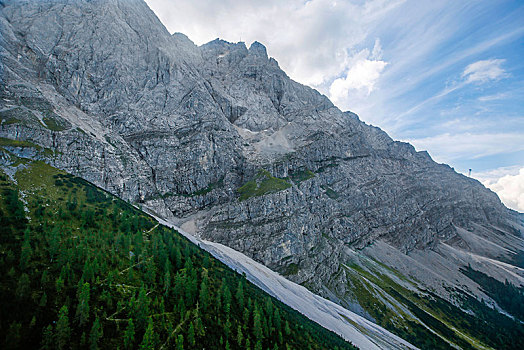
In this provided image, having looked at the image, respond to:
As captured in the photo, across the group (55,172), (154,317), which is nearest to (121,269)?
(154,317)

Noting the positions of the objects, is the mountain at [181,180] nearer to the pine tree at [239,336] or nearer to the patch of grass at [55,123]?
the patch of grass at [55,123]

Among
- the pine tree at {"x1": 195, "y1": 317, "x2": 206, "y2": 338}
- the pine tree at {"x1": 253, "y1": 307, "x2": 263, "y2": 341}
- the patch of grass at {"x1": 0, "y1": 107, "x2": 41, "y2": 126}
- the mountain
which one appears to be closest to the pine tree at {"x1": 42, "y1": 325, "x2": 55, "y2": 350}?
the pine tree at {"x1": 195, "y1": 317, "x2": 206, "y2": 338}

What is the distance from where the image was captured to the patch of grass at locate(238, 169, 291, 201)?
173 m

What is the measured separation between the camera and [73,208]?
75625mm

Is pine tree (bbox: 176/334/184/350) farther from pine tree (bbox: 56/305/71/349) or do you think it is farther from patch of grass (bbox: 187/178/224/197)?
patch of grass (bbox: 187/178/224/197)

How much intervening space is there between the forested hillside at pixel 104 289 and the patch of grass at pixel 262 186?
3621 inches

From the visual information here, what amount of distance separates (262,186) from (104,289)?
136m

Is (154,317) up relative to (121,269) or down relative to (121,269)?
down

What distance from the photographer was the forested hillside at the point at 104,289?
39.6 m

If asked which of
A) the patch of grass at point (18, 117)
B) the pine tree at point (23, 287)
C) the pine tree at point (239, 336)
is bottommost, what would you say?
the pine tree at point (239, 336)

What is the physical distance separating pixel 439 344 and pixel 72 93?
805 feet

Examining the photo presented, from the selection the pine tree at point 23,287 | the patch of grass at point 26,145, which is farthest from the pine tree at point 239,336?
the patch of grass at point 26,145

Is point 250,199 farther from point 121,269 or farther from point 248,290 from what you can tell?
point 121,269

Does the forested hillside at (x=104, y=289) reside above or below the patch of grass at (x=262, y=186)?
below
